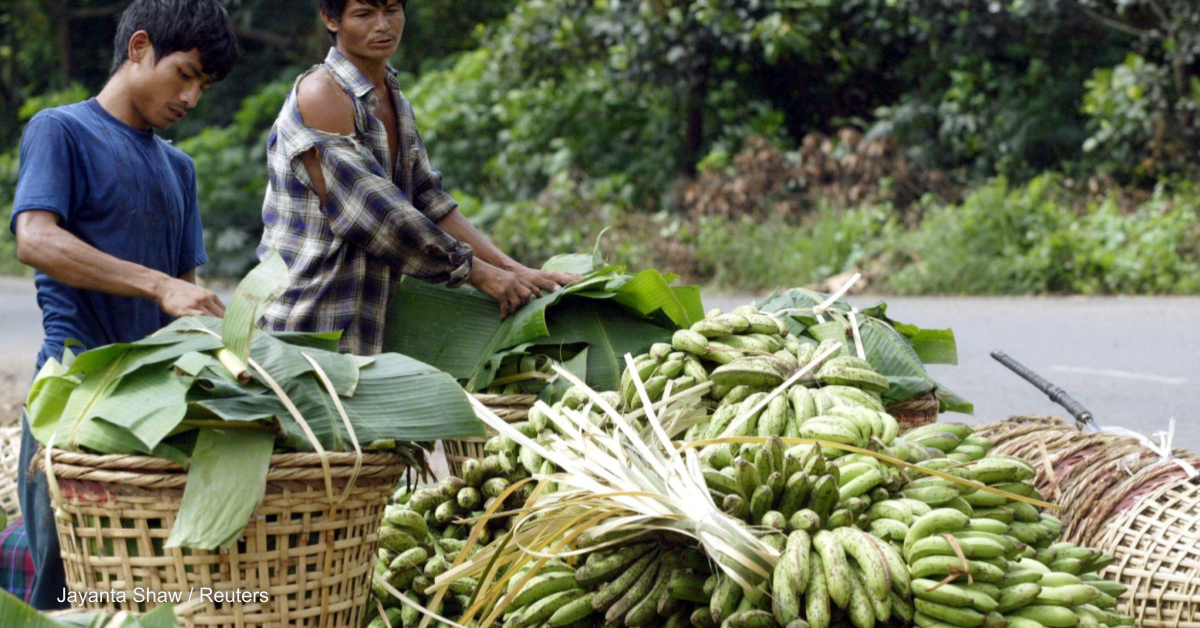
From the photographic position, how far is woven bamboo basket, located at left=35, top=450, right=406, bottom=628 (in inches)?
86.1

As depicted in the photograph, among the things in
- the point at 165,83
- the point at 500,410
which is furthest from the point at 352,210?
the point at 500,410

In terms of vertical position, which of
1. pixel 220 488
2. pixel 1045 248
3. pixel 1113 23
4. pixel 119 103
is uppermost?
pixel 1113 23

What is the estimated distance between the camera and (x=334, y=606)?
2.37 metres

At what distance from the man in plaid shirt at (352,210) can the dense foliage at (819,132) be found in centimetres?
857

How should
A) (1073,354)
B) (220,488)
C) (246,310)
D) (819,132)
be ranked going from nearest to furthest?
(220,488)
(246,310)
(1073,354)
(819,132)

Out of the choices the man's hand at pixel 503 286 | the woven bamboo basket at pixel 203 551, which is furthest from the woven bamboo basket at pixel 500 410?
the woven bamboo basket at pixel 203 551

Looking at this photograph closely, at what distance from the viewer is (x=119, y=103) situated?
9.77 ft

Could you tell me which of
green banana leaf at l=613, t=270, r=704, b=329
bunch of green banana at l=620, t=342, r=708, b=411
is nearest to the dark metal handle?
green banana leaf at l=613, t=270, r=704, b=329

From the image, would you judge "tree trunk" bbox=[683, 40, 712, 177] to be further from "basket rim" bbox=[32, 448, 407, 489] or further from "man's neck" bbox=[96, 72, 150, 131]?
"basket rim" bbox=[32, 448, 407, 489]

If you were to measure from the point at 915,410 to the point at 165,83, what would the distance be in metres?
2.12

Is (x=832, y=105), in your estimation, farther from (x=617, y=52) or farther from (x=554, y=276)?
(x=554, y=276)

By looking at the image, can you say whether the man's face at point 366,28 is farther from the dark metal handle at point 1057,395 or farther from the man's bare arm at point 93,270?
the dark metal handle at point 1057,395

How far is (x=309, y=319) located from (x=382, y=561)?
902 millimetres

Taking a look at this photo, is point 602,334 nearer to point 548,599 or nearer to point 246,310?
point 548,599
